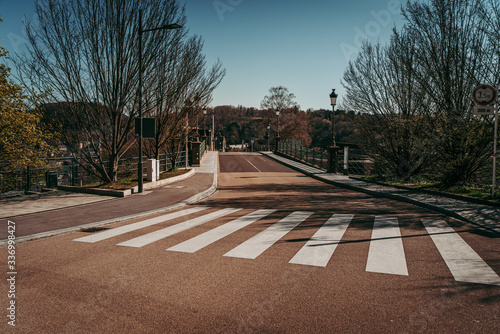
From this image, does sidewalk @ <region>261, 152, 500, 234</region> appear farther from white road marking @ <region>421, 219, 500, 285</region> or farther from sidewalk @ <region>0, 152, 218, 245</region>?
sidewalk @ <region>0, 152, 218, 245</region>

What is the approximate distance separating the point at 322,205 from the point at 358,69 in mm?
11191

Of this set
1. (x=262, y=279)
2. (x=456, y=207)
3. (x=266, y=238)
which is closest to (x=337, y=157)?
(x=456, y=207)

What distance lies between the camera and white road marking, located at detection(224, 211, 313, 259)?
18.9ft

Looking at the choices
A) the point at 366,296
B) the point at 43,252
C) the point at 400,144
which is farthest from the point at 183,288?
the point at 400,144

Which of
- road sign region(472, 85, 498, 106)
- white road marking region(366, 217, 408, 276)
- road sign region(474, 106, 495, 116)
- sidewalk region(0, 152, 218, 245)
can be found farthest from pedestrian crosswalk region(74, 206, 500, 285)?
road sign region(472, 85, 498, 106)

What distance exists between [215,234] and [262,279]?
9.12 ft

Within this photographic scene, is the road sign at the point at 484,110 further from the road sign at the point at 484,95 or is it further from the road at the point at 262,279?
the road at the point at 262,279

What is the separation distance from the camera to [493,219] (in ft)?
27.2

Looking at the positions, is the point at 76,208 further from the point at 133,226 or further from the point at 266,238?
the point at 266,238

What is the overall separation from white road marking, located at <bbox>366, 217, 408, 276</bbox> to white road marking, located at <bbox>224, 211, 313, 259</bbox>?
1.84 meters

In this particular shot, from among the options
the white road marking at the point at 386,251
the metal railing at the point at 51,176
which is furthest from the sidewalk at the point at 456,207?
the metal railing at the point at 51,176

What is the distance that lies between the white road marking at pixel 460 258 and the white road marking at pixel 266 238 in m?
3.01

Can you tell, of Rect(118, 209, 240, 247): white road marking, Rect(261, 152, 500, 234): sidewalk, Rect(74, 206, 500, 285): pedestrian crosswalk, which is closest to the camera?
Rect(74, 206, 500, 285): pedestrian crosswalk

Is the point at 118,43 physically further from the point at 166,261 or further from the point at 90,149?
the point at 166,261
